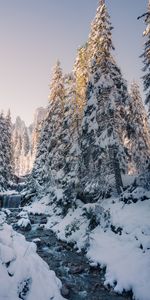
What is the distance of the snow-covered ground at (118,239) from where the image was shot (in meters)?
13.1

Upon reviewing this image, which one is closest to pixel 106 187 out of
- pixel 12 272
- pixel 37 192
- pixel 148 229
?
pixel 148 229

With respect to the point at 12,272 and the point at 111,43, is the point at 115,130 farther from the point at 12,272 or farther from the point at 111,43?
the point at 12,272

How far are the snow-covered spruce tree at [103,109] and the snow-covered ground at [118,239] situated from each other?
253 centimetres

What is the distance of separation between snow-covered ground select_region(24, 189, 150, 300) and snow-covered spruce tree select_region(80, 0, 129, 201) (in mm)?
2532

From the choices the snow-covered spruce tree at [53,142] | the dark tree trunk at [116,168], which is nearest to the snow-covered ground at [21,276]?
the dark tree trunk at [116,168]

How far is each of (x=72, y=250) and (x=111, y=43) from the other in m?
16.3

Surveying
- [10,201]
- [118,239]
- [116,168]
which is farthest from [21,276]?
[10,201]

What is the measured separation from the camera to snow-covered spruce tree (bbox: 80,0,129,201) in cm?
2242

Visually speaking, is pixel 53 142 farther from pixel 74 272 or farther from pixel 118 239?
pixel 74 272

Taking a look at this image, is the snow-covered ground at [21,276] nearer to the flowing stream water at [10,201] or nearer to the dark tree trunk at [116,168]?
the dark tree trunk at [116,168]

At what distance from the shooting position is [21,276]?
10.0 meters

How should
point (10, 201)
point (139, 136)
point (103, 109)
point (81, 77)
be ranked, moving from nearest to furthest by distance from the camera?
point (103, 109)
point (81, 77)
point (139, 136)
point (10, 201)

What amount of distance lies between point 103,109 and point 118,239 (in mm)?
10457

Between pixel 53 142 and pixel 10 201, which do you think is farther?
pixel 10 201
